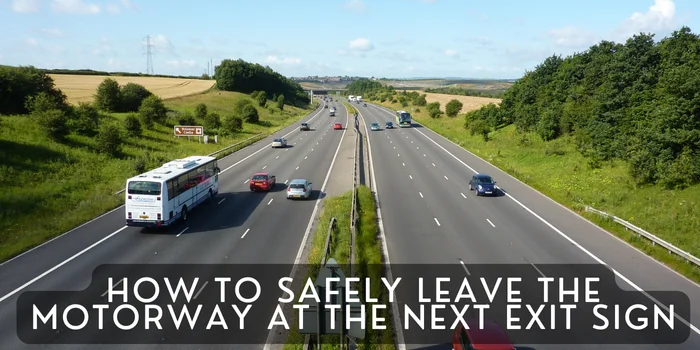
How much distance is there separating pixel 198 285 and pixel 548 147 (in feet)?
134

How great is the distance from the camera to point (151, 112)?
5447 centimetres

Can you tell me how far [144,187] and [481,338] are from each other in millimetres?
18481

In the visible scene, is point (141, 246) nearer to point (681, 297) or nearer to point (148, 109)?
point (681, 297)

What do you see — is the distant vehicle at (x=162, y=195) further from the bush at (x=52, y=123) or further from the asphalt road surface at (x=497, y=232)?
the bush at (x=52, y=123)

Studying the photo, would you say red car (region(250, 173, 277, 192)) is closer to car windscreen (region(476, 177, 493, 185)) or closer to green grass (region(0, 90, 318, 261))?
green grass (region(0, 90, 318, 261))

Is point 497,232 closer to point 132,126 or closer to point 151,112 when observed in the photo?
point 132,126

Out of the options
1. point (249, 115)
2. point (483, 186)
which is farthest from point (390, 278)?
point (249, 115)

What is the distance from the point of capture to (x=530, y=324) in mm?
15758

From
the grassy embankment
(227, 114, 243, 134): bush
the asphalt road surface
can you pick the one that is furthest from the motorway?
(227, 114, 243, 134): bush

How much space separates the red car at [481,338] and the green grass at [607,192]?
40.2ft

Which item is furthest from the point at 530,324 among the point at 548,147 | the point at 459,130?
the point at 459,130

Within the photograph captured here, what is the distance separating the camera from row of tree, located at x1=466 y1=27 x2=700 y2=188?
104 feet

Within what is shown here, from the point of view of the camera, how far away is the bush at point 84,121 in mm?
43956

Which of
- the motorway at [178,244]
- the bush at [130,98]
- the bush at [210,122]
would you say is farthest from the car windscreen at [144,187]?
the bush at [130,98]
